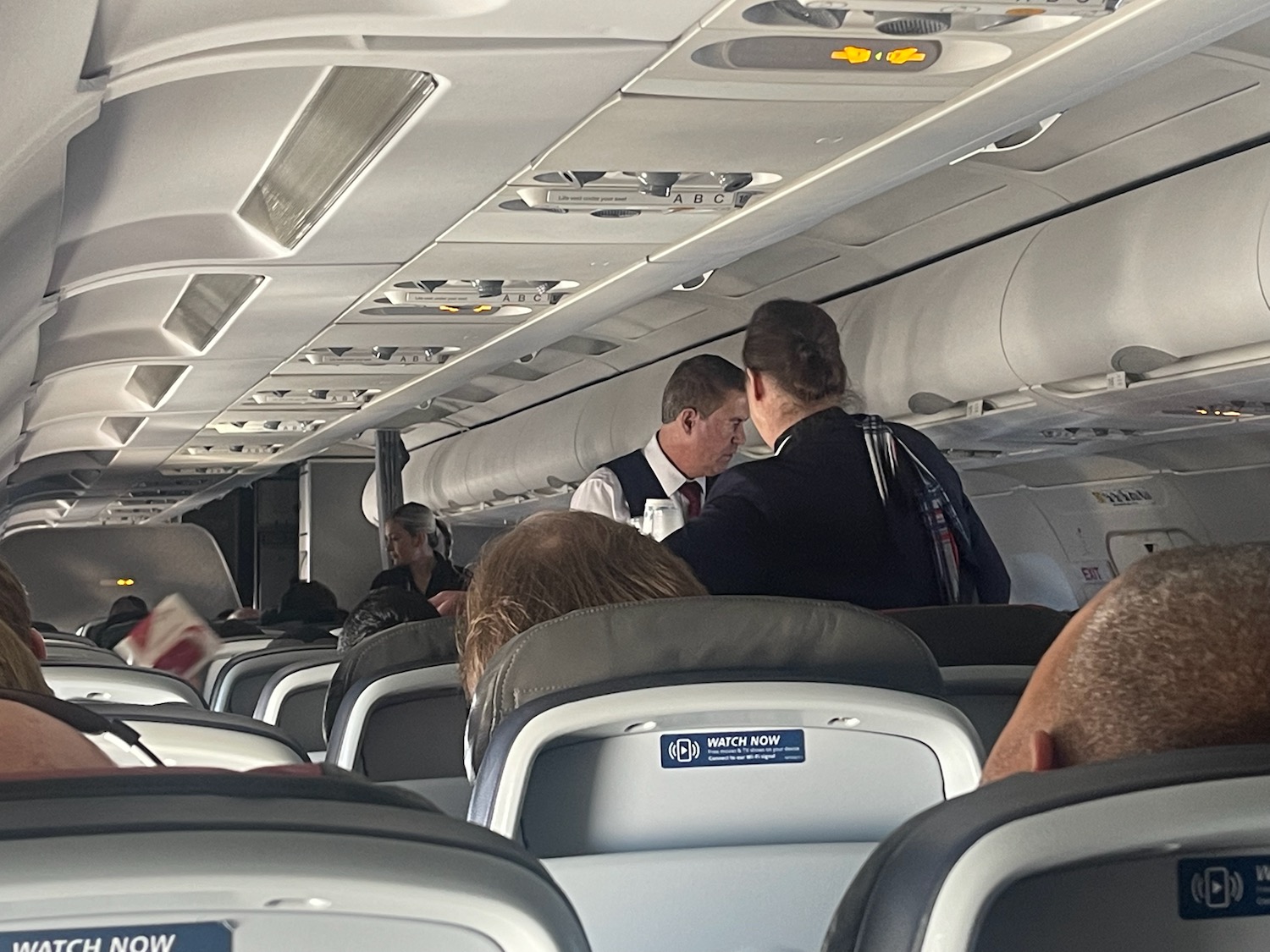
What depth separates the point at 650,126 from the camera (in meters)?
4.05

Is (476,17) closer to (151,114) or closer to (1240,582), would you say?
(151,114)

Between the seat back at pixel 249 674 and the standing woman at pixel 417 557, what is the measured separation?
76.9 inches

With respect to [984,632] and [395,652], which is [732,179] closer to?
[395,652]

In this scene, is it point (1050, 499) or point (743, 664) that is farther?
point (1050, 499)

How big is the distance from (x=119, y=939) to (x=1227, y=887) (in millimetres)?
792

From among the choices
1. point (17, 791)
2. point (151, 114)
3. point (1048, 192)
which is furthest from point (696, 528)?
point (1048, 192)

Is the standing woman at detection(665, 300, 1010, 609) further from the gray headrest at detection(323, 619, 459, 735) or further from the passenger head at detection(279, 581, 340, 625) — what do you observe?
the passenger head at detection(279, 581, 340, 625)

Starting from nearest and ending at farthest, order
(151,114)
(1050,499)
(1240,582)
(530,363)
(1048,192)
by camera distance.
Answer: (1240,582)
(151,114)
(1048,192)
(1050,499)
(530,363)

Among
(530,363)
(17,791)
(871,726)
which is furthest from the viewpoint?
(530,363)

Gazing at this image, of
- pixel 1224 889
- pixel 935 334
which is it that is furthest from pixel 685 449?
pixel 1224 889

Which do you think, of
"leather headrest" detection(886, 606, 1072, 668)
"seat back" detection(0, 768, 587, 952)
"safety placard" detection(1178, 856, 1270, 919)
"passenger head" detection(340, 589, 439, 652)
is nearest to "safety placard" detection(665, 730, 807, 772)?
"leather headrest" detection(886, 606, 1072, 668)

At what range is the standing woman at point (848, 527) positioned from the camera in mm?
3617

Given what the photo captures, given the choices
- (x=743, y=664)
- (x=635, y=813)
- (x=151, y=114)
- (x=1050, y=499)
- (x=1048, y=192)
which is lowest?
(x=1050, y=499)

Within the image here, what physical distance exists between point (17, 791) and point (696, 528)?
9.07 ft
